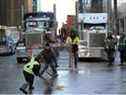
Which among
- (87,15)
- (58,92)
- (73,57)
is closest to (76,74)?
(73,57)

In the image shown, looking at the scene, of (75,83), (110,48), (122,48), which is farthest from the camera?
(110,48)

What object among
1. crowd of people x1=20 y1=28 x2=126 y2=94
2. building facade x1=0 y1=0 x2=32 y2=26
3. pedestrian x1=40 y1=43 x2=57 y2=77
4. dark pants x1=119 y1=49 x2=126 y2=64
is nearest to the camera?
crowd of people x1=20 y1=28 x2=126 y2=94

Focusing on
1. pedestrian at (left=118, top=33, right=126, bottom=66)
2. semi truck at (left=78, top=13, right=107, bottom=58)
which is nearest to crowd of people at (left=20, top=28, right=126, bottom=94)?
pedestrian at (left=118, top=33, right=126, bottom=66)

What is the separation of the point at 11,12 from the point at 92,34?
6375 cm

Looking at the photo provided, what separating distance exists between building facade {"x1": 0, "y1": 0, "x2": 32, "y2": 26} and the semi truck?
51324mm

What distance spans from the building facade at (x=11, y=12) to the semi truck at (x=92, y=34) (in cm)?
5132

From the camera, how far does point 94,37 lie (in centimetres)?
3594

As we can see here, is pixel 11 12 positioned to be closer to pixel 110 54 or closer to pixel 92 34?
pixel 92 34

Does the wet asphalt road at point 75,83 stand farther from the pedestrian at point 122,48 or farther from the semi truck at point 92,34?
the semi truck at point 92,34

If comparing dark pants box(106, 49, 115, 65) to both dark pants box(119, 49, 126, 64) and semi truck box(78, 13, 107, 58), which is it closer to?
dark pants box(119, 49, 126, 64)

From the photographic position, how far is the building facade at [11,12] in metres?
93.8

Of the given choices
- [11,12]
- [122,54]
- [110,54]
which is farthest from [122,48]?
[11,12]

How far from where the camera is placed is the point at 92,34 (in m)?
36.2

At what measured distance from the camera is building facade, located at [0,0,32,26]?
93.8 metres
